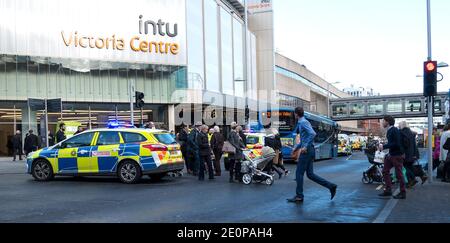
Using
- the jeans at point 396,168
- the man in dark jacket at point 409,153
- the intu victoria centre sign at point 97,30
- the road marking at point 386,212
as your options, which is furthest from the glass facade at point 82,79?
the road marking at point 386,212

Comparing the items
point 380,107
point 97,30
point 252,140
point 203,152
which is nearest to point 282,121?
point 252,140

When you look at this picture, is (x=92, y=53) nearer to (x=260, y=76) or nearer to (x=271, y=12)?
(x=260, y=76)

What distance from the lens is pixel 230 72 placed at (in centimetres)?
5284

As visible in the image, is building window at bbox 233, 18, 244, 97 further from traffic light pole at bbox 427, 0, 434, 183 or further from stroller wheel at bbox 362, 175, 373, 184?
stroller wheel at bbox 362, 175, 373, 184

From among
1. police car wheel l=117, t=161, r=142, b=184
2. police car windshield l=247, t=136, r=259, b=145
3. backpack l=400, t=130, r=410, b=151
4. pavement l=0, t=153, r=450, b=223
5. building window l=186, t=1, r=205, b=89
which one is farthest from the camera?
building window l=186, t=1, r=205, b=89

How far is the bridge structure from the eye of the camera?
258 feet

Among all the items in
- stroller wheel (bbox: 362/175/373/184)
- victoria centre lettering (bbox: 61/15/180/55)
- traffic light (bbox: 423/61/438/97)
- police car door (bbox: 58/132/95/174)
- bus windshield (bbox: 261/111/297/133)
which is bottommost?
stroller wheel (bbox: 362/175/373/184)

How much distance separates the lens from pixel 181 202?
33.0 feet

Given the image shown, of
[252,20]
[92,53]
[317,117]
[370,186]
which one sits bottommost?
[370,186]

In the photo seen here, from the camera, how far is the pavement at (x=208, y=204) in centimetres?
800

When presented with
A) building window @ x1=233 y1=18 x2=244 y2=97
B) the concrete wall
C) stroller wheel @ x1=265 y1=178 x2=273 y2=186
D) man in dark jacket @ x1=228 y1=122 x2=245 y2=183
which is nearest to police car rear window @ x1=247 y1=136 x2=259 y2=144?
man in dark jacket @ x1=228 y1=122 x2=245 y2=183

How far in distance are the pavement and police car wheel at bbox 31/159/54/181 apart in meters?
0.73
